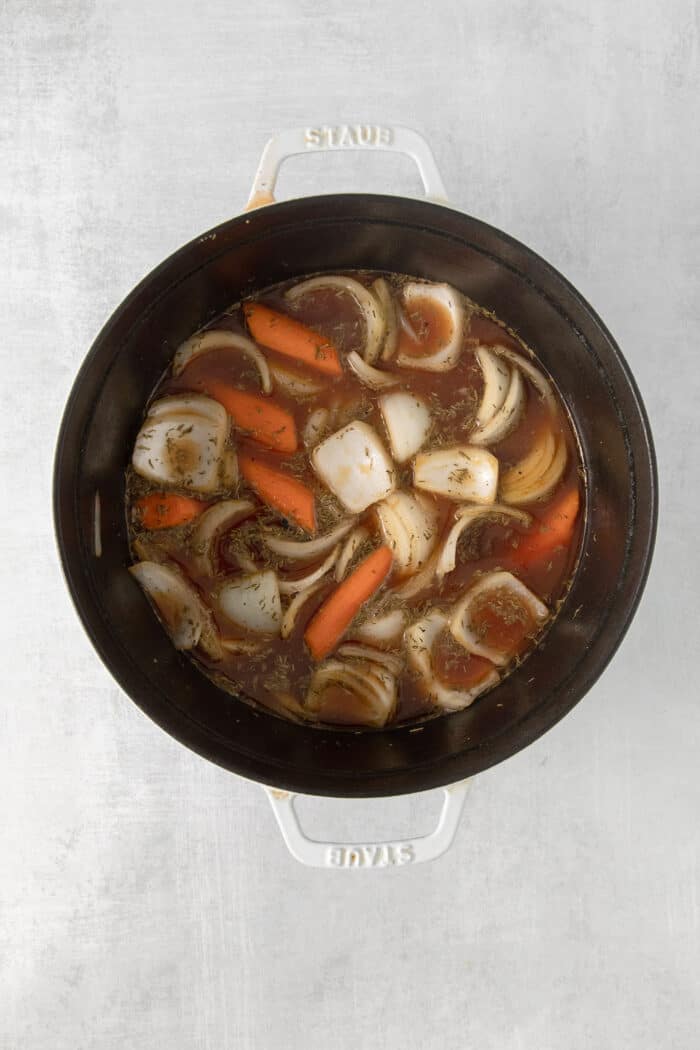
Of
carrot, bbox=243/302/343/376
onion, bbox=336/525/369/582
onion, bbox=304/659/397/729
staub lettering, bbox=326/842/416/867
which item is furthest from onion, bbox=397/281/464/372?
staub lettering, bbox=326/842/416/867

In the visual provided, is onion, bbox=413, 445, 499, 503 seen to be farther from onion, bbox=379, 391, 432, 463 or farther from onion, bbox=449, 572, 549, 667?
onion, bbox=449, 572, 549, 667

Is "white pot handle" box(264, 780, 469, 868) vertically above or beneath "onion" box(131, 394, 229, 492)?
beneath

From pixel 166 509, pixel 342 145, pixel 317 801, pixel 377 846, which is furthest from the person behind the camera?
pixel 317 801

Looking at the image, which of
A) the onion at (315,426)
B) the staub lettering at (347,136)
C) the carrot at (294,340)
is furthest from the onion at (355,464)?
the staub lettering at (347,136)

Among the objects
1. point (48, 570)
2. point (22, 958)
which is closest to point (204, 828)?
point (22, 958)

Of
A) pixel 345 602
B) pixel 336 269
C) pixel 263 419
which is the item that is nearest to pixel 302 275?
pixel 336 269

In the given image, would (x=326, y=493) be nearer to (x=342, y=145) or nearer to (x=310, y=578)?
(x=310, y=578)
